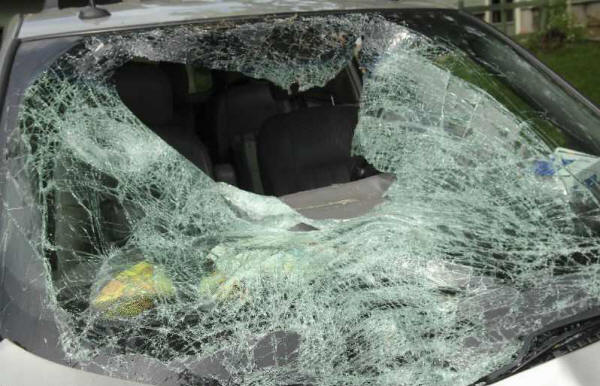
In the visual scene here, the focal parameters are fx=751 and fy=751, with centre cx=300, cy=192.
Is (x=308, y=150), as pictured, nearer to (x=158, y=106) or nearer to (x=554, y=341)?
(x=158, y=106)

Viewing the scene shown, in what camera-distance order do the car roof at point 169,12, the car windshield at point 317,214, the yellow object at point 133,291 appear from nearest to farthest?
the car windshield at point 317,214, the yellow object at point 133,291, the car roof at point 169,12

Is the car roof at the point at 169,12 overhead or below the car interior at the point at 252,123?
overhead

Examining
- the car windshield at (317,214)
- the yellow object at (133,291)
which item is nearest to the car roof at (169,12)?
the car windshield at (317,214)

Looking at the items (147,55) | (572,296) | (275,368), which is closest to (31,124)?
(147,55)

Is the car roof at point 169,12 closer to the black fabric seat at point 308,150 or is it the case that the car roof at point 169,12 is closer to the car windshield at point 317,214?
the car windshield at point 317,214

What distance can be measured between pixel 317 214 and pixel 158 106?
3.42 feet

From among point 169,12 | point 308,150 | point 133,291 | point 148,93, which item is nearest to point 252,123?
point 308,150

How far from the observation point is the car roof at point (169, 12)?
239 cm

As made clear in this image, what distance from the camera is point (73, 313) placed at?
176 cm

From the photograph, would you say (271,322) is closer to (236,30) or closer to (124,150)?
(124,150)

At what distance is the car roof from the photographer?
2.39 meters

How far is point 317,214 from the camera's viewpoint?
252 centimetres

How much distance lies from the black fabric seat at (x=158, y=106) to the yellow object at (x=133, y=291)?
1.06 metres

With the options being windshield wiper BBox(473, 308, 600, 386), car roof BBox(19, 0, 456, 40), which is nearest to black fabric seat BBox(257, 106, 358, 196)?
car roof BBox(19, 0, 456, 40)
